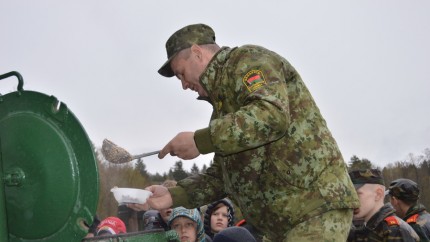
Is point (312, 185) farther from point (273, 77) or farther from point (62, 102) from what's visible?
point (62, 102)

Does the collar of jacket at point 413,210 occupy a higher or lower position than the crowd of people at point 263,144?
lower

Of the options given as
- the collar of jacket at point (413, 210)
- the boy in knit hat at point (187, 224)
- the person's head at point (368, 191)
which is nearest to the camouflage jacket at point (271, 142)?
the person's head at point (368, 191)

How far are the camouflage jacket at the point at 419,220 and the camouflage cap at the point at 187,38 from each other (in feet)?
12.6

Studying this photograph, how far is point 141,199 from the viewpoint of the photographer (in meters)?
2.97

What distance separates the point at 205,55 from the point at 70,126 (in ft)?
3.81

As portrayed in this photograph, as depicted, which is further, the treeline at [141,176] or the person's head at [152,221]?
the treeline at [141,176]

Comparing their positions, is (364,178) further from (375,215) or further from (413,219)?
(413,219)

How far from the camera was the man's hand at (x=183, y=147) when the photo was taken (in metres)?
2.64

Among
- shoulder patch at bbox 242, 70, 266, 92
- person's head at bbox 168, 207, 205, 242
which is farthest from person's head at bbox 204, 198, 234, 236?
shoulder patch at bbox 242, 70, 266, 92

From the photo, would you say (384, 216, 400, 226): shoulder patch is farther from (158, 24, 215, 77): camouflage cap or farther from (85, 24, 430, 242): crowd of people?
(158, 24, 215, 77): camouflage cap

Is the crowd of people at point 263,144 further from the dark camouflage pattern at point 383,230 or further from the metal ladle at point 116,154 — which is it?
the dark camouflage pattern at point 383,230

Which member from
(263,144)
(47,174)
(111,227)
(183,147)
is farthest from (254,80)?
(111,227)

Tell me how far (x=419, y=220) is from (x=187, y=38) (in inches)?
168

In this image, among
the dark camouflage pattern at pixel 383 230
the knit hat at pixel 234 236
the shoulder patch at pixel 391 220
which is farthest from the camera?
the shoulder patch at pixel 391 220
